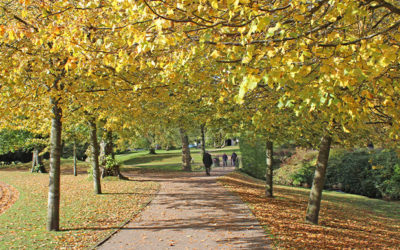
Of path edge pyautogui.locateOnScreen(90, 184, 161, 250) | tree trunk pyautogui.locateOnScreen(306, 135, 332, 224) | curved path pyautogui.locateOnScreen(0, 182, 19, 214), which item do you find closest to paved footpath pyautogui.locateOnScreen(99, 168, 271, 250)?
path edge pyautogui.locateOnScreen(90, 184, 161, 250)

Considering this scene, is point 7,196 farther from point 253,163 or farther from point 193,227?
point 253,163

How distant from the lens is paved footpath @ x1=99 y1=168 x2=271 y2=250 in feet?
23.2

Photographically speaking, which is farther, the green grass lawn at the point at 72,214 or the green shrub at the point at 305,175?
the green shrub at the point at 305,175

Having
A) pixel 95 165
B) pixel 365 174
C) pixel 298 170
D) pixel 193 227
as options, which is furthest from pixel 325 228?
pixel 298 170

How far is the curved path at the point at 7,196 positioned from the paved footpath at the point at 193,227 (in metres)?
5.73

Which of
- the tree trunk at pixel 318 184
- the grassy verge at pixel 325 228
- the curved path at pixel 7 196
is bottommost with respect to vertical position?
the grassy verge at pixel 325 228

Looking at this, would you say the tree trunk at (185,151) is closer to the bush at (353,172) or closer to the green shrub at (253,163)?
the green shrub at (253,163)

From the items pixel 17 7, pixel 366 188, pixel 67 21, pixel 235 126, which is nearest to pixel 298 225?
pixel 235 126

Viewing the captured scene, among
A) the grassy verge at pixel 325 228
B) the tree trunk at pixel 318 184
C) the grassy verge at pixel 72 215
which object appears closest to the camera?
the grassy verge at pixel 72 215

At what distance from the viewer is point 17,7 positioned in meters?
8.05

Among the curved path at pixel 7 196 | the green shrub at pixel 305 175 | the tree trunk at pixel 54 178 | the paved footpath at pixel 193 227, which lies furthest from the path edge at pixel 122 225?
the green shrub at pixel 305 175

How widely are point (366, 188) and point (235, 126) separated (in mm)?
15406

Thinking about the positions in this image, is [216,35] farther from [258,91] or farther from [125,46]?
[258,91]

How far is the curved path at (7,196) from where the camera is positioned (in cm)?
1181
